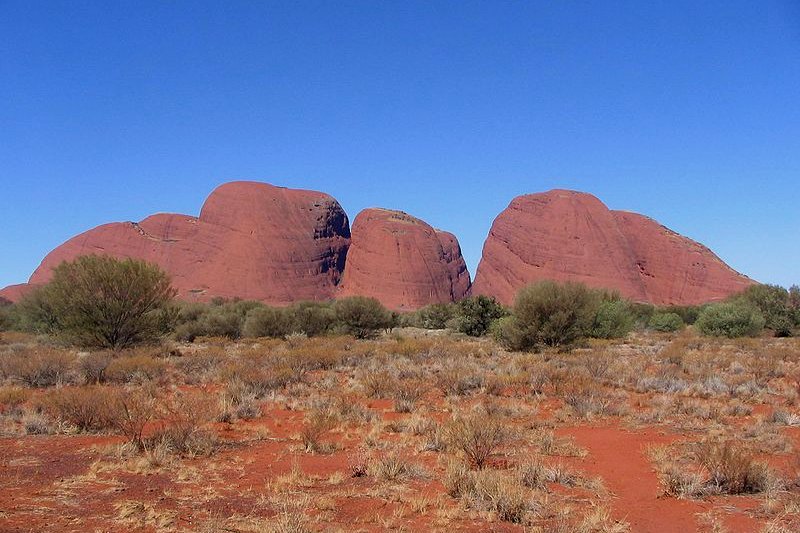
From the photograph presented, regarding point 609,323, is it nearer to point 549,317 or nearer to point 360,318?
point 549,317

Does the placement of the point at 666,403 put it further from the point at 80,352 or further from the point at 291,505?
the point at 80,352

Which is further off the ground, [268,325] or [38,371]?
[268,325]

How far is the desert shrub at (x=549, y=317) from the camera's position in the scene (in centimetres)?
2128

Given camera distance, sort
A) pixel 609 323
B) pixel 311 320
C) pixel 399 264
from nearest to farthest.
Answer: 1. pixel 609 323
2. pixel 311 320
3. pixel 399 264

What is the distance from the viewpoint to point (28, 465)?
21.4 feet

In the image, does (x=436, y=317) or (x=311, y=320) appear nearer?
(x=311, y=320)

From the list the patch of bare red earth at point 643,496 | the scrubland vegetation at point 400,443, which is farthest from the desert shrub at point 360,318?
the patch of bare red earth at point 643,496

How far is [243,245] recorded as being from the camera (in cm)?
7200

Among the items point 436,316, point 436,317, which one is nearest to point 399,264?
point 436,316

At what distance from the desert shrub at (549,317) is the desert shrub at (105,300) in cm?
1318

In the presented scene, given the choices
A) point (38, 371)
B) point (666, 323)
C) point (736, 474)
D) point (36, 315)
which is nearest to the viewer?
point (736, 474)

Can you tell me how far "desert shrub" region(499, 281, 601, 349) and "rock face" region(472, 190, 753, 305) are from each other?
46616 millimetres

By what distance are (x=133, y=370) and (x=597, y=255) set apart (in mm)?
63144

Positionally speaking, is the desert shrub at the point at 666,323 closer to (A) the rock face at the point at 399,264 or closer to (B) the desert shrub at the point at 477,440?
(B) the desert shrub at the point at 477,440
